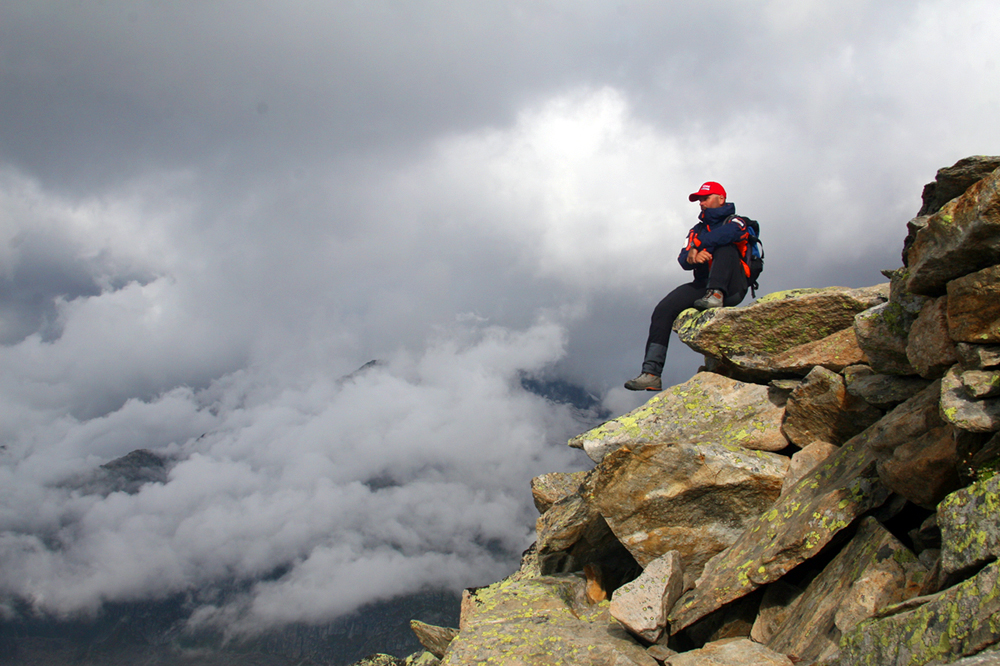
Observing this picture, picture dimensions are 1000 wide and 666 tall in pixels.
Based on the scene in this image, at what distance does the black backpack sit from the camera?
54.9ft

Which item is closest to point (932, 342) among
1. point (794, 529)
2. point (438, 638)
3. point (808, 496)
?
point (808, 496)

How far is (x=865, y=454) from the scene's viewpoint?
10055 mm

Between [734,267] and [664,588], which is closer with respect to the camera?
[664,588]

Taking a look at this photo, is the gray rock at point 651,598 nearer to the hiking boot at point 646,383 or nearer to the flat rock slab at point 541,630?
the flat rock slab at point 541,630

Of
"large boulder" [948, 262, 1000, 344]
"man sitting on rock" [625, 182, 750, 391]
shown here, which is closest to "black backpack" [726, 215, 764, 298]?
"man sitting on rock" [625, 182, 750, 391]

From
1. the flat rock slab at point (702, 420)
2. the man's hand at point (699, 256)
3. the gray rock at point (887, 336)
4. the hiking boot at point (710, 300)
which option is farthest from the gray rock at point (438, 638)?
the gray rock at point (887, 336)

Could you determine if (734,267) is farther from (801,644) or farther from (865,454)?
(801,644)

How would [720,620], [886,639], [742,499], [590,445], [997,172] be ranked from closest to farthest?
[886,639]
[997,172]
[720,620]
[742,499]
[590,445]

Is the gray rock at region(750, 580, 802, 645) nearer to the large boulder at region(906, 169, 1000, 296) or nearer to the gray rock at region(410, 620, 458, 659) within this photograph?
the large boulder at region(906, 169, 1000, 296)

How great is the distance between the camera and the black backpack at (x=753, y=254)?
1672 cm

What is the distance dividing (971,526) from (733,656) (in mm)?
3407

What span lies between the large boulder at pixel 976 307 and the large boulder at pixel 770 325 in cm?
592

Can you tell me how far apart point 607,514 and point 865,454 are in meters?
4.99

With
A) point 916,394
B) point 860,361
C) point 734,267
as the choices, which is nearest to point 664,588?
point 916,394
